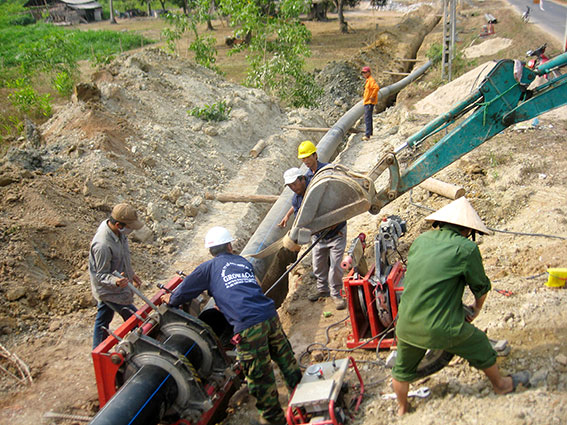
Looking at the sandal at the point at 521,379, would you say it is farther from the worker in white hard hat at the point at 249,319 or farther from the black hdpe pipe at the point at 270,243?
the black hdpe pipe at the point at 270,243

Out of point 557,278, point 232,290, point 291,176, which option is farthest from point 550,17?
point 232,290

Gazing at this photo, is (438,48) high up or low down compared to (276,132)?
up

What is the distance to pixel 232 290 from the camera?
14.1 ft

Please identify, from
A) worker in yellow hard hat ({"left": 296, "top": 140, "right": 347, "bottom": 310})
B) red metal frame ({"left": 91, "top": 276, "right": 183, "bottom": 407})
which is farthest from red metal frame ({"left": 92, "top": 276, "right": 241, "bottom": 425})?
worker in yellow hard hat ({"left": 296, "top": 140, "right": 347, "bottom": 310})

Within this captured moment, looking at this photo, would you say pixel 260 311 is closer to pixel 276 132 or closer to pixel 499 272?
pixel 499 272

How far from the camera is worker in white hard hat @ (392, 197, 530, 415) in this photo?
11.4ft

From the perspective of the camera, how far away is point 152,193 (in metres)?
9.20

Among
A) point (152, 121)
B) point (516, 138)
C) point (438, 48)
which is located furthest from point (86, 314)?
point (438, 48)

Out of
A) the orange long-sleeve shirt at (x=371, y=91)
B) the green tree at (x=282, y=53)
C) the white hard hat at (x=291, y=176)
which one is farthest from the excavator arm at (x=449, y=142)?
the green tree at (x=282, y=53)

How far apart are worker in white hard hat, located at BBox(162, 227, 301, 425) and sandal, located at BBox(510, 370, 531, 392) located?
182 centimetres

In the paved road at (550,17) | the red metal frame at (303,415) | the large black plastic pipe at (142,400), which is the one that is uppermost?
the paved road at (550,17)

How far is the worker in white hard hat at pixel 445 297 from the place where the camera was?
11.4 ft

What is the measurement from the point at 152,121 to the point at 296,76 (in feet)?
17.9

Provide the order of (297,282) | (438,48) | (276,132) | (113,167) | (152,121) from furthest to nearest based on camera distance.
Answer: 1. (438,48)
2. (276,132)
3. (152,121)
4. (113,167)
5. (297,282)
